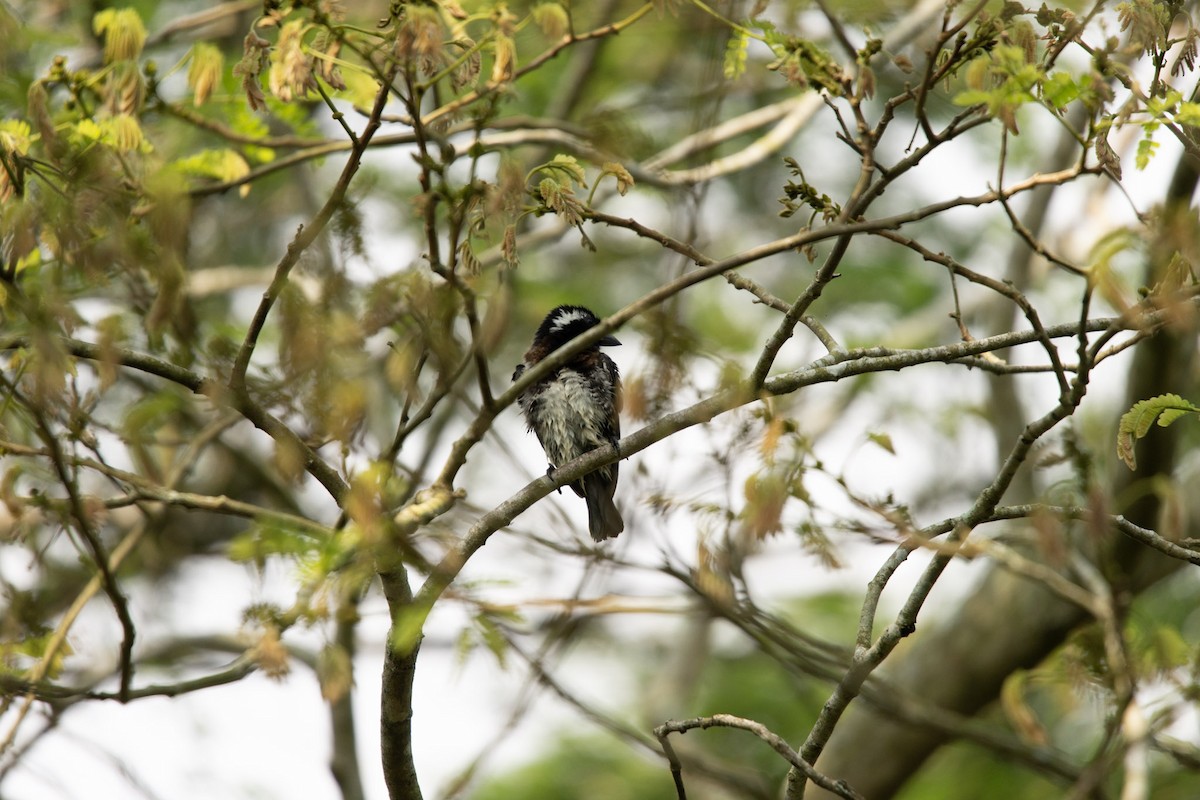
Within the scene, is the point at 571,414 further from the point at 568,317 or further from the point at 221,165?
the point at 221,165

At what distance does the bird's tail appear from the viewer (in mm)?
6555

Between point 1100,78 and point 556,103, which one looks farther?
point 556,103

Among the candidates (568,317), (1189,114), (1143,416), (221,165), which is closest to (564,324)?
(568,317)

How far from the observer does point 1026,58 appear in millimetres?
3072

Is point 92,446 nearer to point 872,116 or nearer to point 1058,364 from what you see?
point 1058,364

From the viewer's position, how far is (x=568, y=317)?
6.75m

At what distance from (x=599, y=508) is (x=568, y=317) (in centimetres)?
110

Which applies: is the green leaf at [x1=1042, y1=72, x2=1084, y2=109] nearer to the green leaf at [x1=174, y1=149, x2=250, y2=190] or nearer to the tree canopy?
the tree canopy

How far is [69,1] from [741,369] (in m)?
6.78

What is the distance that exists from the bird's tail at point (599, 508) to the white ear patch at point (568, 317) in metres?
0.89

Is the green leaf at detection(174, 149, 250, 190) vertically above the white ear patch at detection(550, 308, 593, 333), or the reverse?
the white ear patch at detection(550, 308, 593, 333)

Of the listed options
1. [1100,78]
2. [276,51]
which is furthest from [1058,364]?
[276,51]

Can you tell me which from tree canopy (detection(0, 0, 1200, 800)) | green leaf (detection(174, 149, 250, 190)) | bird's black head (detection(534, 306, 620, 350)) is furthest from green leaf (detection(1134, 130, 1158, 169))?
bird's black head (detection(534, 306, 620, 350))

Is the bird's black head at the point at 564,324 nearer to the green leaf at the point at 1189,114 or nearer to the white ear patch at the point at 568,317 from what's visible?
the white ear patch at the point at 568,317
